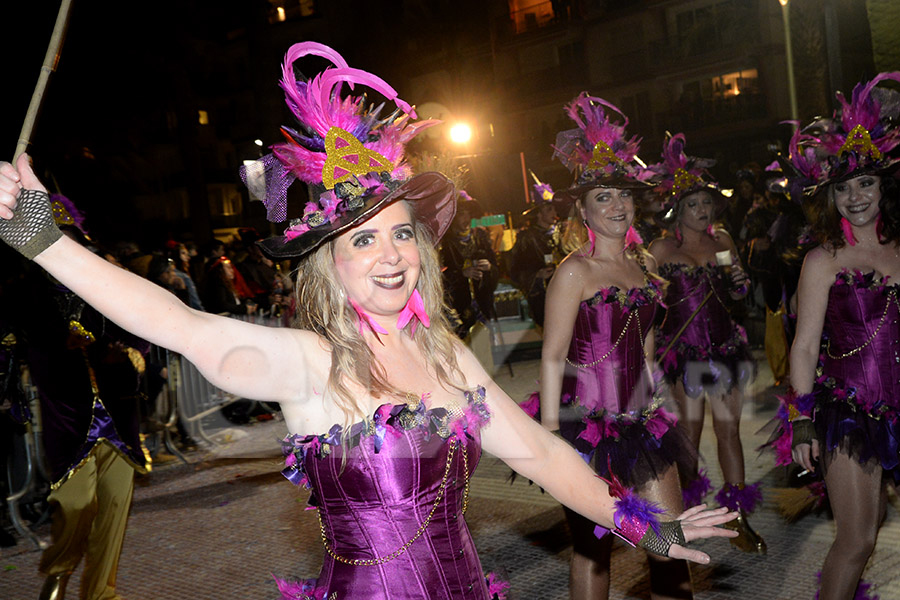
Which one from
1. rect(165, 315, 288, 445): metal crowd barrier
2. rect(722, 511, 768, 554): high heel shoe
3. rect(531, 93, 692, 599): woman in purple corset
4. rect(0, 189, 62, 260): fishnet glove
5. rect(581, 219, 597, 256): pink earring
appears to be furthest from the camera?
rect(165, 315, 288, 445): metal crowd barrier

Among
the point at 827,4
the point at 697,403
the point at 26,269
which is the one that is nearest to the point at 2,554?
the point at 26,269

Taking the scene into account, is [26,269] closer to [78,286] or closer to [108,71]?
[78,286]

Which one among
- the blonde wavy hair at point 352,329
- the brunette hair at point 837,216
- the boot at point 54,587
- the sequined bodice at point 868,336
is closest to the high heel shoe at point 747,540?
the sequined bodice at point 868,336

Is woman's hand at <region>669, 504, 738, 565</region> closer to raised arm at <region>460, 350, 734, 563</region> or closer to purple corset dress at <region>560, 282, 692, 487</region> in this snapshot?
raised arm at <region>460, 350, 734, 563</region>

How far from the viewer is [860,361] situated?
146 inches

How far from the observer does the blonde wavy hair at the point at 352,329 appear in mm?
2158

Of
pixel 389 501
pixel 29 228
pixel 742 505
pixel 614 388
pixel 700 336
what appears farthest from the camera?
pixel 700 336

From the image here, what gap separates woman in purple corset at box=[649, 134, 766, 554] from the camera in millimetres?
5293

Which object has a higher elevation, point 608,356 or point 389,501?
point 389,501

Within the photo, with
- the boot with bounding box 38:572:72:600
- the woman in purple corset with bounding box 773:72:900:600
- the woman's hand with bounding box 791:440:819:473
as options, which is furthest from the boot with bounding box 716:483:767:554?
the boot with bounding box 38:572:72:600

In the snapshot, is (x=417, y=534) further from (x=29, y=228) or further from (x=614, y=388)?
(x=614, y=388)

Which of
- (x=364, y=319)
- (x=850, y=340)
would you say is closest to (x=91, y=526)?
(x=364, y=319)

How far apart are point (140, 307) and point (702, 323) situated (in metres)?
4.66

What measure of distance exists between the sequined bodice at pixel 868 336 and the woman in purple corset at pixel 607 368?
0.81 meters
